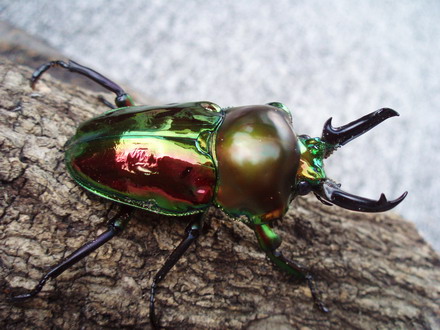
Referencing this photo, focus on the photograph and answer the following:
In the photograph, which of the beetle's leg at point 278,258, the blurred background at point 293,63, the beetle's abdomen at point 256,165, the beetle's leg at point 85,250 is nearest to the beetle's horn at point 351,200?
the beetle's abdomen at point 256,165

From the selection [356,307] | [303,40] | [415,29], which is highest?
[415,29]

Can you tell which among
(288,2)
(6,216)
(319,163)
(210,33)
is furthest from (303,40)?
(6,216)

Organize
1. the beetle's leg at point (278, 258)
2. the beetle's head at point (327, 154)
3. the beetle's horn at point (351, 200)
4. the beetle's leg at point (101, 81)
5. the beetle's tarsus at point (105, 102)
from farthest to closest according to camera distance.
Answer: the beetle's tarsus at point (105, 102) < the beetle's leg at point (101, 81) < the beetle's leg at point (278, 258) < the beetle's head at point (327, 154) < the beetle's horn at point (351, 200)

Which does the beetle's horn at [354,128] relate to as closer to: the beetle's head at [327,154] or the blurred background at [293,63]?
the beetle's head at [327,154]

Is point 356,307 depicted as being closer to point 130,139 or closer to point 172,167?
point 172,167

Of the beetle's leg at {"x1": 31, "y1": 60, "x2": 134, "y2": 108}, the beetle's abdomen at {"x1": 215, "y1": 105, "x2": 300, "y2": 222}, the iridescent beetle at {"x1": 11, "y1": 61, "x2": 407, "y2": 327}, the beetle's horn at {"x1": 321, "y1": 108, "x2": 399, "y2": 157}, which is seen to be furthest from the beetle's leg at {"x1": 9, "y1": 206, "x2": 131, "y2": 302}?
the beetle's horn at {"x1": 321, "y1": 108, "x2": 399, "y2": 157}

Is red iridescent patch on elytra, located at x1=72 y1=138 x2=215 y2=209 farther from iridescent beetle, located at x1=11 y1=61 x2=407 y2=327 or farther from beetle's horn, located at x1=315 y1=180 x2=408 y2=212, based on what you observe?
beetle's horn, located at x1=315 y1=180 x2=408 y2=212
